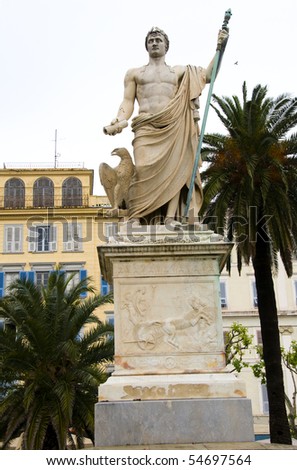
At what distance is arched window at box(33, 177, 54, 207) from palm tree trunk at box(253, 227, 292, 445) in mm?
27841

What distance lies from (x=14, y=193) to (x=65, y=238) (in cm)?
491

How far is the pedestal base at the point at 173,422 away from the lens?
723 centimetres

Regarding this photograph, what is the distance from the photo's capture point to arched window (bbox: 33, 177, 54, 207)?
45.1 metres

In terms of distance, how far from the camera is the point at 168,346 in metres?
7.95

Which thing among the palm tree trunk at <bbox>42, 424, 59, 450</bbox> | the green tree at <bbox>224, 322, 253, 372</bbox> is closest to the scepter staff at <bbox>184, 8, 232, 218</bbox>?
the palm tree trunk at <bbox>42, 424, 59, 450</bbox>

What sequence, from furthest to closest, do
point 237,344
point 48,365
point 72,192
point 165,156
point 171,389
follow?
point 72,192 → point 237,344 → point 48,365 → point 165,156 → point 171,389

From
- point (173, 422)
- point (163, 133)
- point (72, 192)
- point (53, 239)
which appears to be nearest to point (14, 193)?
point (72, 192)

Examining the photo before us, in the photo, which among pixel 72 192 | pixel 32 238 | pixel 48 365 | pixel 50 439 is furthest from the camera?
pixel 72 192

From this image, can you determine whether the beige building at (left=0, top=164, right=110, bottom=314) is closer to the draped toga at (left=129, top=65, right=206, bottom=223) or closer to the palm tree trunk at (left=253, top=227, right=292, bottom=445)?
the palm tree trunk at (left=253, top=227, right=292, bottom=445)

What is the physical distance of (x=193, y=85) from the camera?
9.36m

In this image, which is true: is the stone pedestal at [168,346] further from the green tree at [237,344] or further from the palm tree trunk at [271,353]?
the green tree at [237,344]

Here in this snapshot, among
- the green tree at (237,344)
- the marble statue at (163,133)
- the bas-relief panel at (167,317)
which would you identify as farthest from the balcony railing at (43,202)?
the bas-relief panel at (167,317)

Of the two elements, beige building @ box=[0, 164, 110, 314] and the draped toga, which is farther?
beige building @ box=[0, 164, 110, 314]

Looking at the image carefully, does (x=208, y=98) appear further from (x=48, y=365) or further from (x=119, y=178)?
(x=48, y=365)
